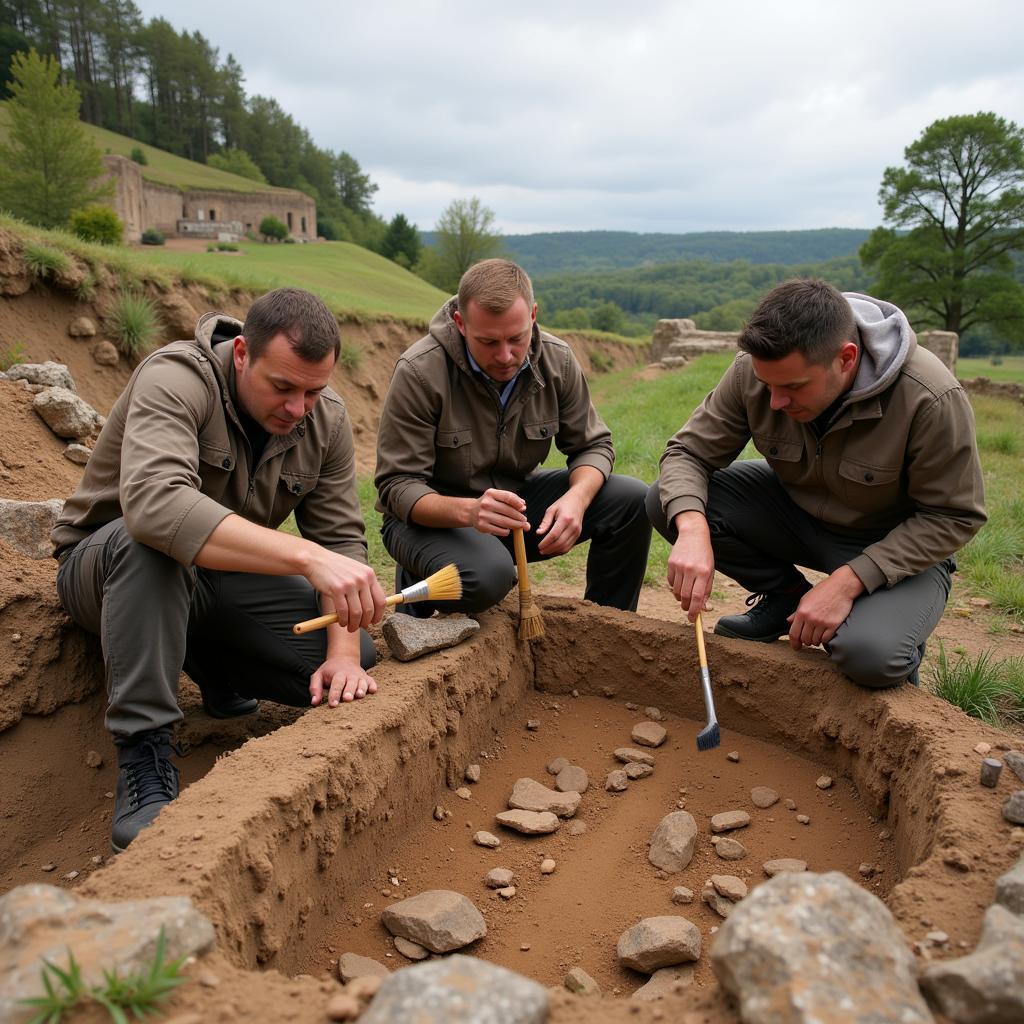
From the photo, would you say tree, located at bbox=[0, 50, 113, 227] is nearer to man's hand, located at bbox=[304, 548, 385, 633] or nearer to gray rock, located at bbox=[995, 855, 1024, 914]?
man's hand, located at bbox=[304, 548, 385, 633]

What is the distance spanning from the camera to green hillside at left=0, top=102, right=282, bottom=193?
44.3 m

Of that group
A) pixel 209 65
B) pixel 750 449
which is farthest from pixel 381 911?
pixel 209 65

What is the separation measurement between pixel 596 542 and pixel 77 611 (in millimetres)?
2115


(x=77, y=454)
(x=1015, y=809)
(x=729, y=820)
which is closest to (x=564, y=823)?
(x=729, y=820)

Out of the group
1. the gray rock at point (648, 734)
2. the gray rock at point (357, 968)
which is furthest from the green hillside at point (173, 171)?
the gray rock at point (357, 968)

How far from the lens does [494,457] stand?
3.63 metres

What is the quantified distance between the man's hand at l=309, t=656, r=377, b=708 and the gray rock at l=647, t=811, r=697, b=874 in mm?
987

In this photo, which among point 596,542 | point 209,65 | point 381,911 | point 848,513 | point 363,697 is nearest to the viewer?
point 381,911

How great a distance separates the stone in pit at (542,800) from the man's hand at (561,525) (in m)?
0.90

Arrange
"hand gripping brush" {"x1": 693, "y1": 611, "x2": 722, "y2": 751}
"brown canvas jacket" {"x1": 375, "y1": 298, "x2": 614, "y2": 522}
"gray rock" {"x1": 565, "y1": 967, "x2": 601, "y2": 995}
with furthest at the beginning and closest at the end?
"brown canvas jacket" {"x1": 375, "y1": 298, "x2": 614, "y2": 522}
"hand gripping brush" {"x1": 693, "y1": 611, "x2": 722, "y2": 751}
"gray rock" {"x1": 565, "y1": 967, "x2": 601, "y2": 995}

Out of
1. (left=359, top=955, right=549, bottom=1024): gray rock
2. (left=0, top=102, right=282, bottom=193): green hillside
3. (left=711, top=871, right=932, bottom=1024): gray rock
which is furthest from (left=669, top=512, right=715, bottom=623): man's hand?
(left=0, top=102, right=282, bottom=193): green hillside

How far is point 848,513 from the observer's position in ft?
10.4

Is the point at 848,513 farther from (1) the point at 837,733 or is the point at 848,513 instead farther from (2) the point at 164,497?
(2) the point at 164,497

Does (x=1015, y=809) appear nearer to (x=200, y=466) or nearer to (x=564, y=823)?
(x=564, y=823)
